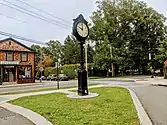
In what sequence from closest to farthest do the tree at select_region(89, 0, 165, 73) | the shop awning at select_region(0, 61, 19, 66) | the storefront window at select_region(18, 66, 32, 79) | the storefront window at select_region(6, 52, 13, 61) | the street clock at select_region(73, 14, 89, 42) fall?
the street clock at select_region(73, 14, 89, 42)
the shop awning at select_region(0, 61, 19, 66)
the storefront window at select_region(6, 52, 13, 61)
the storefront window at select_region(18, 66, 32, 79)
the tree at select_region(89, 0, 165, 73)

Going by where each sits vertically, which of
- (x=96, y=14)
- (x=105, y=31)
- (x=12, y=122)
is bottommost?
(x=12, y=122)

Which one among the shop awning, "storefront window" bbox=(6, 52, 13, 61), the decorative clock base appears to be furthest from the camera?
"storefront window" bbox=(6, 52, 13, 61)

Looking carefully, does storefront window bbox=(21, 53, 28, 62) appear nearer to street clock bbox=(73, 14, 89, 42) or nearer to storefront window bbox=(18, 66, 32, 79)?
storefront window bbox=(18, 66, 32, 79)

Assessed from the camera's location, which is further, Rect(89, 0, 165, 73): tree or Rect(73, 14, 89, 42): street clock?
Rect(89, 0, 165, 73): tree

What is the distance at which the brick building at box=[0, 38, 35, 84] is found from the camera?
123 feet

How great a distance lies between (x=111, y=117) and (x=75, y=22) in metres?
8.38

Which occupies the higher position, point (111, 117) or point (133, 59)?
point (133, 59)

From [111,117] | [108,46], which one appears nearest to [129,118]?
[111,117]

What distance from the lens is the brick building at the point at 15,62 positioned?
37.6m

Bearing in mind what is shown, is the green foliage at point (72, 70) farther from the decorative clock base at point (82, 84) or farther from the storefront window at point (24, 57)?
the decorative clock base at point (82, 84)

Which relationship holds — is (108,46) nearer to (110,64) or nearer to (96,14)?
(110,64)

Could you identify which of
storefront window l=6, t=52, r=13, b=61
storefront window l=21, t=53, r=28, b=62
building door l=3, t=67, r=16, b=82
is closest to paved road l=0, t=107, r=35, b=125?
storefront window l=6, t=52, r=13, b=61

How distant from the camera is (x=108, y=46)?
53.0 m

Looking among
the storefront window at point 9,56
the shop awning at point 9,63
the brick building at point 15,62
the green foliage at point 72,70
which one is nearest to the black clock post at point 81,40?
the brick building at point 15,62
